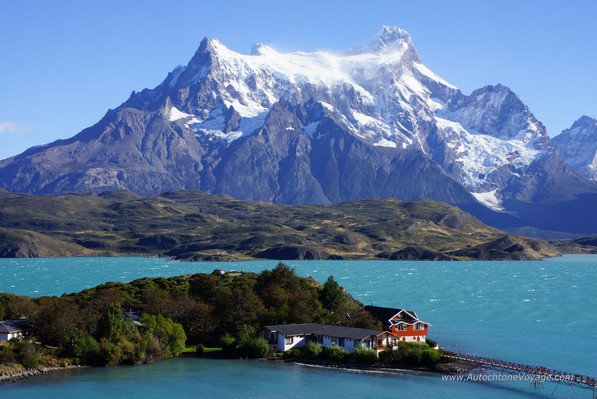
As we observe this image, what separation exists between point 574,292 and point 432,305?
4891 centimetres

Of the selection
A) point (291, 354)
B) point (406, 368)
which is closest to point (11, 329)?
point (291, 354)

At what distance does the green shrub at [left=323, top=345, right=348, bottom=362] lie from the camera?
9738cm

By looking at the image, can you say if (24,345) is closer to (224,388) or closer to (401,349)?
(224,388)

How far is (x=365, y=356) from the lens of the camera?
9588 cm

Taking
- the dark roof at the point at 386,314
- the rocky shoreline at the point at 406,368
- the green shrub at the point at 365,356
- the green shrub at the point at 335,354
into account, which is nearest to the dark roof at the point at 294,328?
the green shrub at the point at 335,354

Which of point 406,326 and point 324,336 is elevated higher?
point 406,326

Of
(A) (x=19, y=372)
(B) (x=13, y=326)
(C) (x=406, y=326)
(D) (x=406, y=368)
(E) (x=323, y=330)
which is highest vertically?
(C) (x=406, y=326)

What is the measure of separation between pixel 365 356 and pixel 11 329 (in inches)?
1491

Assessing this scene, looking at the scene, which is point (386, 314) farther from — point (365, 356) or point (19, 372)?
point (19, 372)

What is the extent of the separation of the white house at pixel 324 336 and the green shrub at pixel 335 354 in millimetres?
1128

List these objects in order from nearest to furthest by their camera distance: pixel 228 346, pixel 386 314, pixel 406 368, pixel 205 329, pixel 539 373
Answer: pixel 539 373 → pixel 406 368 → pixel 228 346 → pixel 205 329 → pixel 386 314

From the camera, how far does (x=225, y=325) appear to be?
110m

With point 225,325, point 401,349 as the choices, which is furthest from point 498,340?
point 225,325

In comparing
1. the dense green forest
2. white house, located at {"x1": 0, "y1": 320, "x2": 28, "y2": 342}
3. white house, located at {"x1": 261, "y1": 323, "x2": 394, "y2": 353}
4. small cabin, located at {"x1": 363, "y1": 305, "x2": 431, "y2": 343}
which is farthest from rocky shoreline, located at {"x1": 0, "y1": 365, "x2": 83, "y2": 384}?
small cabin, located at {"x1": 363, "y1": 305, "x2": 431, "y2": 343}
